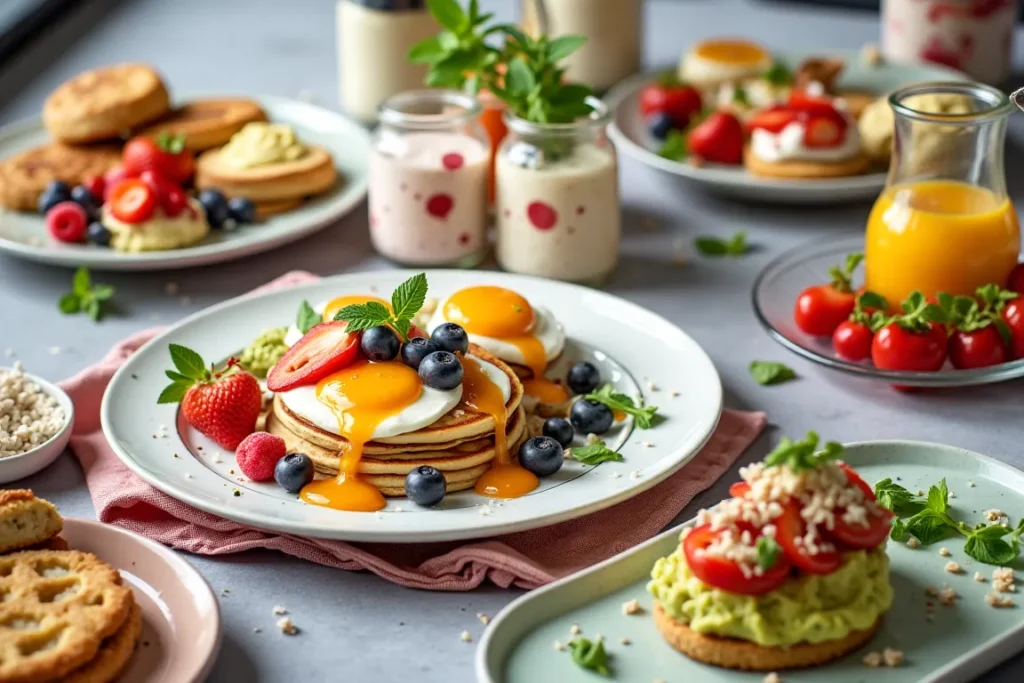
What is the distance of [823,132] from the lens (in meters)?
2.98

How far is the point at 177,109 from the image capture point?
3277mm

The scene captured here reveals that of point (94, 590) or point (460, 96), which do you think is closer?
point (94, 590)

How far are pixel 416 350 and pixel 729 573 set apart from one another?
2.09 ft

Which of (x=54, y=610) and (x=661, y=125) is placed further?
(x=661, y=125)

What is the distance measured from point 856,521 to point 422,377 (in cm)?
69

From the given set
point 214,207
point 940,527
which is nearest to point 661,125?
point 214,207

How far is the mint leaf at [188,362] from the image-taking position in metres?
2.07

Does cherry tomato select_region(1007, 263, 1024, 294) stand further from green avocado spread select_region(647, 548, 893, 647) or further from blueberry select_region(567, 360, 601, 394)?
green avocado spread select_region(647, 548, 893, 647)

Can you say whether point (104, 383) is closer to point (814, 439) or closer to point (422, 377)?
point (422, 377)

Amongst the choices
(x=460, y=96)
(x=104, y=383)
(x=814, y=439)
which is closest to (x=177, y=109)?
(x=460, y=96)

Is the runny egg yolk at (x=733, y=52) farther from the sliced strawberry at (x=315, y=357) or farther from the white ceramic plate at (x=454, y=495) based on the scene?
the sliced strawberry at (x=315, y=357)

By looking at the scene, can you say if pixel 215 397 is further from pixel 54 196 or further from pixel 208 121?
pixel 208 121

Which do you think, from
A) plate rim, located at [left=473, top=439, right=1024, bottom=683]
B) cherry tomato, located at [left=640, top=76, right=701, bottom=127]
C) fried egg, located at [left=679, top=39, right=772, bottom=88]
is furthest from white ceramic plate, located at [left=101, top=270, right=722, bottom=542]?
fried egg, located at [left=679, top=39, right=772, bottom=88]

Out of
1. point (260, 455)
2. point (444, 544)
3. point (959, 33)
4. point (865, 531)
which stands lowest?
point (444, 544)
